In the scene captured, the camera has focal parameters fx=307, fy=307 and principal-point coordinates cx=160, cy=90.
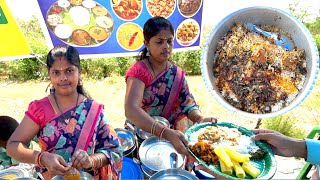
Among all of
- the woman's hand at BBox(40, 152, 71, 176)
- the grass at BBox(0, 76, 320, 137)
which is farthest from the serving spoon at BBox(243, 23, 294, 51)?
the grass at BBox(0, 76, 320, 137)

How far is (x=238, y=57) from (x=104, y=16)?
4.66ft

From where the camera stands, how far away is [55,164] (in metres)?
1.51

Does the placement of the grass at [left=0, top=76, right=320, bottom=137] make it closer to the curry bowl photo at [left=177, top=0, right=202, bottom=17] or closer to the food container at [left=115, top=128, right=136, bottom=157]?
the curry bowl photo at [left=177, top=0, right=202, bottom=17]

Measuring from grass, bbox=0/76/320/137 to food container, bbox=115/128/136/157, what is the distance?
119 inches

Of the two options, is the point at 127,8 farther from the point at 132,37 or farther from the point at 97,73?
the point at 97,73

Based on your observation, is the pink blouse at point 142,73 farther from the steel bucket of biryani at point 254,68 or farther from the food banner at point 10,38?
the food banner at point 10,38

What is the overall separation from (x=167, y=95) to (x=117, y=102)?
4110 millimetres

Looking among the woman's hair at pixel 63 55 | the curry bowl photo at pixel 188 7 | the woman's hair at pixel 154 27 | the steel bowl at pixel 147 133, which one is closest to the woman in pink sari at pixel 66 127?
the woman's hair at pixel 63 55

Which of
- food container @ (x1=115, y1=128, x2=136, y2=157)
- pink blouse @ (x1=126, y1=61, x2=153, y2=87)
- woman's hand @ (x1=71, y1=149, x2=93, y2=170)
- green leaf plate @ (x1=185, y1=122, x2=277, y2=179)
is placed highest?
pink blouse @ (x1=126, y1=61, x2=153, y2=87)

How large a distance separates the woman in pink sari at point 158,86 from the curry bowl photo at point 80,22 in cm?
73

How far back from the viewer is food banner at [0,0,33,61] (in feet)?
8.23

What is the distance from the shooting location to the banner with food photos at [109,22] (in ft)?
9.23

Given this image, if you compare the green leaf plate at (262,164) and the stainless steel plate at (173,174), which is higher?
the stainless steel plate at (173,174)

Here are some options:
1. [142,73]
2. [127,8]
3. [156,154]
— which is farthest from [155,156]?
[127,8]
